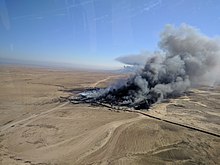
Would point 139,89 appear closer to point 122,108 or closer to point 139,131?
point 122,108

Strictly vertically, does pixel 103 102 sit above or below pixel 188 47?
below

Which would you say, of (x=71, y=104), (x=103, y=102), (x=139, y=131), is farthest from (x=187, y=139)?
(x=71, y=104)

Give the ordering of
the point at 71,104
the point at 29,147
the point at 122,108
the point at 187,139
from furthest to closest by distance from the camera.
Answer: the point at 71,104
the point at 122,108
the point at 187,139
the point at 29,147

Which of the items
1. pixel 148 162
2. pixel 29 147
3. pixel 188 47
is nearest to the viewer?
pixel 148 162

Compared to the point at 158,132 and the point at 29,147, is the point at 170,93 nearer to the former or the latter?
the point at 158,132

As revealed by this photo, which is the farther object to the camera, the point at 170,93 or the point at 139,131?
the point at 170,93

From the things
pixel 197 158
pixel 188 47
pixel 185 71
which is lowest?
pixel 197 158
